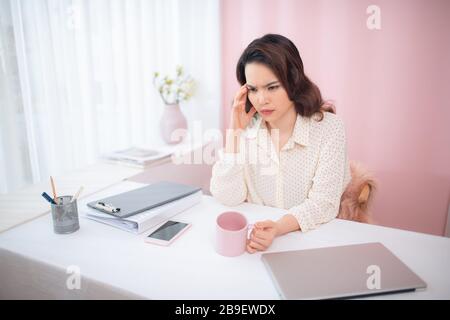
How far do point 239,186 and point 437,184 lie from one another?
63.8 inches

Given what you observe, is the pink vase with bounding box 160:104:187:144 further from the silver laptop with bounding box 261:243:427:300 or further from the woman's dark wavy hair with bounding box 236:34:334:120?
the silver laptop with bounding box 261:243:427:300

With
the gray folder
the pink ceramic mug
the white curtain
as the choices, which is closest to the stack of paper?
the white curtain

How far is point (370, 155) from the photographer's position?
2.23 metres

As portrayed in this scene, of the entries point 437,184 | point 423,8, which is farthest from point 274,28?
point 437,184

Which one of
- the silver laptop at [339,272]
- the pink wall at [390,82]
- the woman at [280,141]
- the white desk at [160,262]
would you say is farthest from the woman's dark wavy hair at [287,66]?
the pink wall at [390,82]

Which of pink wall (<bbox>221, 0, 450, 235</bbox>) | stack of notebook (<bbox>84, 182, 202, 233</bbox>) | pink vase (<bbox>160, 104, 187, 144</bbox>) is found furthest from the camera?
pink vase (<bbox>160, 104, 187, 144</bbox>)

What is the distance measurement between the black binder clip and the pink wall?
5.82 feet

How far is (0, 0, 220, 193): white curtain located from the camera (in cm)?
138

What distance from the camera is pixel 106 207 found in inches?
37.8

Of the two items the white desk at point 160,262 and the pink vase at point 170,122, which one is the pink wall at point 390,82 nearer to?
the pink vase at point 170,122

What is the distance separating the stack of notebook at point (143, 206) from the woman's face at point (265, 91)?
1.29 ft

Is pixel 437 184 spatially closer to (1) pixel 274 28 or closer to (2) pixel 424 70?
(2) pixel 424 70

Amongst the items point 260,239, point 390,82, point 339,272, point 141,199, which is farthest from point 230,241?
point 390,82

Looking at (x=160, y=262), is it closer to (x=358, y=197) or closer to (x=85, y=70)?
(x=358, y=197)
